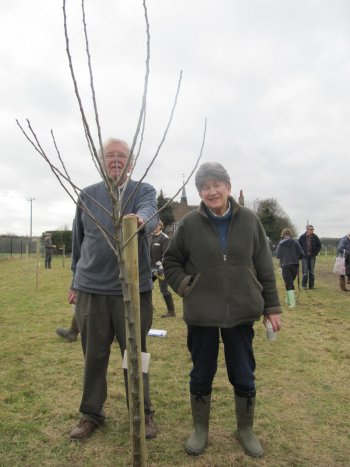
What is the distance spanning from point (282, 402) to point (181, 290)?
1737mm

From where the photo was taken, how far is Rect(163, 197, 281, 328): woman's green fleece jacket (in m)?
2.74

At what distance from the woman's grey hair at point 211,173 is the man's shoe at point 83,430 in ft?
6.27

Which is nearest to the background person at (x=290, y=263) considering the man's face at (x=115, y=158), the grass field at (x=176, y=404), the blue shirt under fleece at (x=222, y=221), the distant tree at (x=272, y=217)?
the grass field at (x=176, y=404)

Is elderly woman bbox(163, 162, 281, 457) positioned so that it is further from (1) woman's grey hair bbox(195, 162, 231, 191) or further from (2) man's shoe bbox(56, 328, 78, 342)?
(2) man's shoe bbox(56, 328, 78, 342)

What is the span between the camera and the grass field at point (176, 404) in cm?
279

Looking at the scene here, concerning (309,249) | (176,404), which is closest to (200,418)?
(176,404)

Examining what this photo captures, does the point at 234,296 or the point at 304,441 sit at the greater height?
the point at 234,296

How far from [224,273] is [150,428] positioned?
4.25 ft

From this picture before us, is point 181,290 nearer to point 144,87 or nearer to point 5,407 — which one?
point 144,87

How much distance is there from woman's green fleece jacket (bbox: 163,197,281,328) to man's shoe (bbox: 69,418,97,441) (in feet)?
3.67

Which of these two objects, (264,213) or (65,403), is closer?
(65,403)

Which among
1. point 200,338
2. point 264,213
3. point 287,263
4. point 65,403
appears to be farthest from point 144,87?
point 264,213

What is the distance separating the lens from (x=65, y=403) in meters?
3.69

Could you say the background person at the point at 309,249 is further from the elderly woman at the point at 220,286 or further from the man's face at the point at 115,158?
the man's face at the point at 115,158
